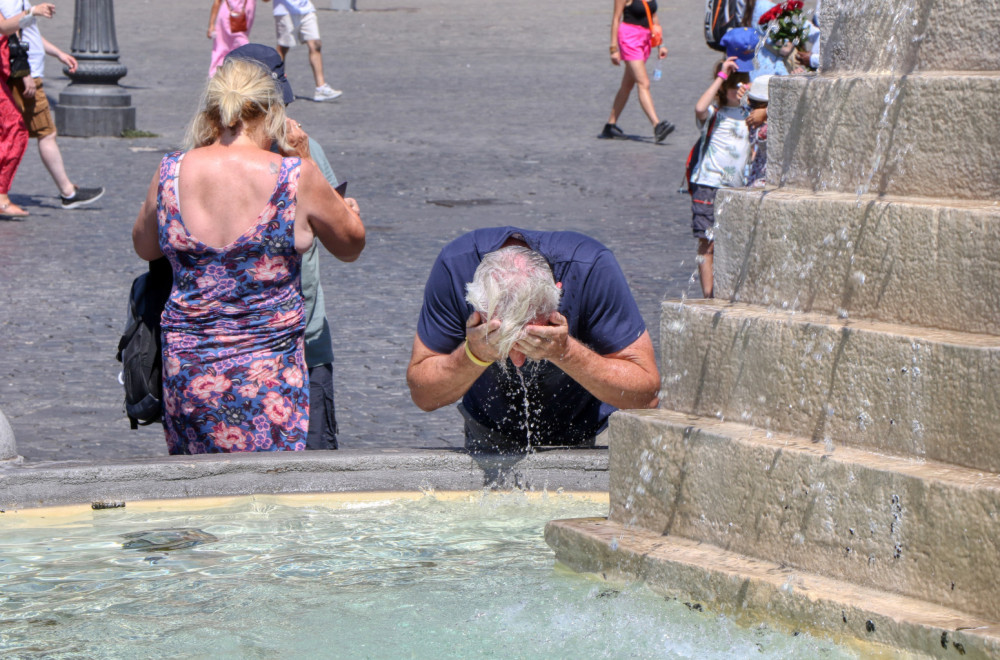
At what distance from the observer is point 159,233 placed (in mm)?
3994

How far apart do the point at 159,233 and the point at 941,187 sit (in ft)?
6.78

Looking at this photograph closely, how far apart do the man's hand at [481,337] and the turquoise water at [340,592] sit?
1.64 ft

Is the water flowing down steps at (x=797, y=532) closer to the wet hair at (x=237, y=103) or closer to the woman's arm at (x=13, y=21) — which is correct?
the wet hair at (x=237, y=103)

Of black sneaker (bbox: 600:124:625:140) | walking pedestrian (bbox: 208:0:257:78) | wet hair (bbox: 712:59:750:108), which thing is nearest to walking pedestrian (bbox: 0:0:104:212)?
walking pedestrian (bbox: 208:0:257:78)

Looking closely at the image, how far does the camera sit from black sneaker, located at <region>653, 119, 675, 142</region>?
44.0ft

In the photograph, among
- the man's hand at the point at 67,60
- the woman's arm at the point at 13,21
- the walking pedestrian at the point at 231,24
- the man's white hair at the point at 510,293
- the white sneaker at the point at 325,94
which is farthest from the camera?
the white sneaker at the point at 325,94

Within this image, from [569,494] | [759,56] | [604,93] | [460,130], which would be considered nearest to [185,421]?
[569,494]

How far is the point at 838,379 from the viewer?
3.08 metres

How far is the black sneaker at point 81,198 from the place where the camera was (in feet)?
33.1

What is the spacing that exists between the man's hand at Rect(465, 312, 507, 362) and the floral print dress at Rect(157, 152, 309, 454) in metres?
0.63

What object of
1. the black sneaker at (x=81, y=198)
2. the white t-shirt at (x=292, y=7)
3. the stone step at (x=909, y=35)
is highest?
the stone step at (x=909, y=35)

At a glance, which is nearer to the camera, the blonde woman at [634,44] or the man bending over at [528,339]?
the man bending over at [528,339]

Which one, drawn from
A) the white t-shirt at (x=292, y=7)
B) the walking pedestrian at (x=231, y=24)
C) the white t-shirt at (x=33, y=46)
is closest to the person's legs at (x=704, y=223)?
the white t-shirt at (x=33, y=46)

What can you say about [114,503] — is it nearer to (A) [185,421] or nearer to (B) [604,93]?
(A) [185,421]
